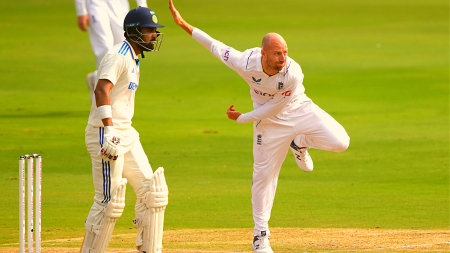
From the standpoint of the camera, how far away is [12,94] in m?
22.9

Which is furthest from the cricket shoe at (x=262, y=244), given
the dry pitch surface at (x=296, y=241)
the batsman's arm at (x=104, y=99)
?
the batsman's arm at (x=104, y=99)

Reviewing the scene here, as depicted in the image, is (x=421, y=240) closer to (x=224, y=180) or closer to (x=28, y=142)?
(x=224, y=180)

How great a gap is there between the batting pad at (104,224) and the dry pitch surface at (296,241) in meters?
1.24

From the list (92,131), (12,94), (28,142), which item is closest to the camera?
(92,131)

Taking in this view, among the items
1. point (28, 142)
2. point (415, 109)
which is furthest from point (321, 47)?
point (28, 142)

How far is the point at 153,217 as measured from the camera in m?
5.96

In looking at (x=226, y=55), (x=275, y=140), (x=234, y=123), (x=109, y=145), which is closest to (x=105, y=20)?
(x=226, y=55)

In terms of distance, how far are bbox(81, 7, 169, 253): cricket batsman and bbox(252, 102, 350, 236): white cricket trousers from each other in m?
1.23

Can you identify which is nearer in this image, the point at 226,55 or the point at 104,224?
the point at 104,224

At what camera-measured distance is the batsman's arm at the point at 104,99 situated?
18.2 ft

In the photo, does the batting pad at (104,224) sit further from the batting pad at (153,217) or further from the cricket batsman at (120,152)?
the batting pad at (153,217)

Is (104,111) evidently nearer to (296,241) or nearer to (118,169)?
(118,169)

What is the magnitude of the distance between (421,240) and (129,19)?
13.1ft

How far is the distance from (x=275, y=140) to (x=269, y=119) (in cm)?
22
